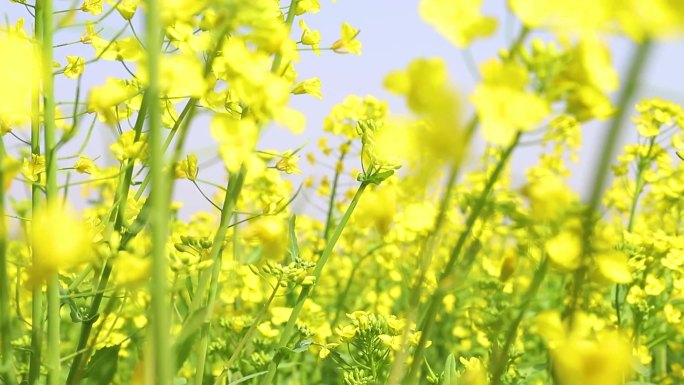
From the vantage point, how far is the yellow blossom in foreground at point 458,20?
0.50 metres

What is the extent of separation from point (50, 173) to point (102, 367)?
0.32m

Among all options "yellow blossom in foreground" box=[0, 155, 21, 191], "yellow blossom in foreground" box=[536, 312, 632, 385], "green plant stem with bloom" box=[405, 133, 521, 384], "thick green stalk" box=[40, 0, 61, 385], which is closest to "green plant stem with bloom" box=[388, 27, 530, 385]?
"green plant stem with bloom" box=[405, 133, 521, 384]

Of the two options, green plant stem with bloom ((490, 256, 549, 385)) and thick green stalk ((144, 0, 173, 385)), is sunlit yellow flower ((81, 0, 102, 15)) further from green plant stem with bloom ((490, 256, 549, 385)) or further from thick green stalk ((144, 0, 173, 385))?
green plant stem with bloom ((490, 256, 549, 385))

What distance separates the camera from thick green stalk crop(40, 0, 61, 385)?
94cm

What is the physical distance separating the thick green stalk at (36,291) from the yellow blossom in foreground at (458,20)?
610 millimetres

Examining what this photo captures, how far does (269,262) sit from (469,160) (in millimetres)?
761

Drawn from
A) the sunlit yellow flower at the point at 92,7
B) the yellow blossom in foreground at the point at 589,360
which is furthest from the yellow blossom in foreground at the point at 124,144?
the yellow blossom in foreground at the point at 589,360

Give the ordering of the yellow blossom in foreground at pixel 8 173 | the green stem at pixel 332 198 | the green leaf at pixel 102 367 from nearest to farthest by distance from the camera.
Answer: the yellow blossom in foreground at pixel 8 173
the green leaf at pixel 102 367
the green stem at pixel 332 198

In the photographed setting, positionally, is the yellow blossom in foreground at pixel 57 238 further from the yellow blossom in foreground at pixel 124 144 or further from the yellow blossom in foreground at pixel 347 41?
the yellow blossom in foreground at pixel 347 41

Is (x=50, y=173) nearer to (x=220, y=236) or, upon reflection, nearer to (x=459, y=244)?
(x=220, y=236)

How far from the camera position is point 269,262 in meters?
1.23

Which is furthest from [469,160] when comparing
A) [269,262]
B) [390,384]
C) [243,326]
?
[243,326]

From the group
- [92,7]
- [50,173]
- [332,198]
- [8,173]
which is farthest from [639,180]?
[8,173]

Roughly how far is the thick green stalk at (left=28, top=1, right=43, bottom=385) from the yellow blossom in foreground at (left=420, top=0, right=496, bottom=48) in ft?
2.00
